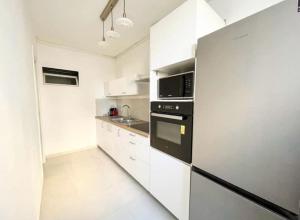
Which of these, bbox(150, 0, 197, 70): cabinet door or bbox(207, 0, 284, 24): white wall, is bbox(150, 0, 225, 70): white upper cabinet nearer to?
bbox(150, 0, 197, 70): cabinet door

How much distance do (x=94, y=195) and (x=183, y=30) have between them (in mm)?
2255

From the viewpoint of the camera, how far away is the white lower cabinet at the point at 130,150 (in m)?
1.85

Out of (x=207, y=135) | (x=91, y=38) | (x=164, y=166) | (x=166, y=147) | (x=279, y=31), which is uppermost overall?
(x=91, y=38)

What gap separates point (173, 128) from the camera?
55.2 inches

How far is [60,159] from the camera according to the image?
298cm

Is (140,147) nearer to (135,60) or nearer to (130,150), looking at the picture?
(130,150)

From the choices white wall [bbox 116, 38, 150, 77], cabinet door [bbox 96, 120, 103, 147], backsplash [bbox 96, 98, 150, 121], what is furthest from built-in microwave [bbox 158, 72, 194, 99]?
cabinet door [bbox 96, 120, 103, 147]

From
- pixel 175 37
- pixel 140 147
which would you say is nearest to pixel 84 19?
pixel 175 37

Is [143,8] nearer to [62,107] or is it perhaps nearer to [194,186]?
[194,186]

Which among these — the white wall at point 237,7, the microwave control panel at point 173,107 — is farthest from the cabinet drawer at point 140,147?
the white wall at point 237,7

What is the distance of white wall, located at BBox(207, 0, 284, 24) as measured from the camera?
132 cm

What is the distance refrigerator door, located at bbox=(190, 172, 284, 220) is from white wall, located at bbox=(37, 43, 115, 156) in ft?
10.2

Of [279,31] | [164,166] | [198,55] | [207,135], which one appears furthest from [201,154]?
[279,31]

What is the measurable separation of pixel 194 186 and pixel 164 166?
414 mm
